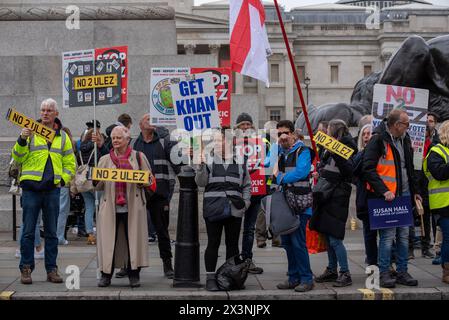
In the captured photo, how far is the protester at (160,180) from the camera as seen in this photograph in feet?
31.5

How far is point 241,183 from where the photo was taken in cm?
885

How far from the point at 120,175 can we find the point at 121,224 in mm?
610

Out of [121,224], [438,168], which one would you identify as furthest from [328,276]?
[121,224]

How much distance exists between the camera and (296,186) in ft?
28.5

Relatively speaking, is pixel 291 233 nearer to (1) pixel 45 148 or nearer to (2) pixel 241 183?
(2) pixel 241 183

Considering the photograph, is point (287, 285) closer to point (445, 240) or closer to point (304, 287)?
point (304, 287)

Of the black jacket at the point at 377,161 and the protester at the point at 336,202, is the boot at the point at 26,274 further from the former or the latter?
the black jacket at the point at 377,161

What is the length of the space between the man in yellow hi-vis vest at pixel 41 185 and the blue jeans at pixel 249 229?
91.9 inches

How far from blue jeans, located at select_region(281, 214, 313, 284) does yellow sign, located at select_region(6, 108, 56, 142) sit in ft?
9.38

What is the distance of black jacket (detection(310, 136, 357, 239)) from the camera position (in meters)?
9.01

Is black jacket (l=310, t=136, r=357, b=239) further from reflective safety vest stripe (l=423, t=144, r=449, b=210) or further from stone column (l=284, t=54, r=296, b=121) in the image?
stone column (l=284, t=54, r=296, b=121)

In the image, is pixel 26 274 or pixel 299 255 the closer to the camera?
pixel 299 255

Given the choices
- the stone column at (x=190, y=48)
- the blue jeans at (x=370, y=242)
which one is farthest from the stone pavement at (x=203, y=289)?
the stone column at (x=190, y=48)
